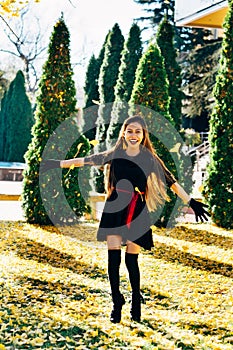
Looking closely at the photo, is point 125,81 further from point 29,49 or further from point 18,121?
point 29,49

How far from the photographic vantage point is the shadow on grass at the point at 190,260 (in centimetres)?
666

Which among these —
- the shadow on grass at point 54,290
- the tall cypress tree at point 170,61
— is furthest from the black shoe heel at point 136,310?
the tall cypress tree at point 170,61

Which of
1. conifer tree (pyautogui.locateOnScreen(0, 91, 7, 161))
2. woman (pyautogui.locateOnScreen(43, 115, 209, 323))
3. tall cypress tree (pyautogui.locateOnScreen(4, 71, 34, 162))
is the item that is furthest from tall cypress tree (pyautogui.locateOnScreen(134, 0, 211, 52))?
woman (pyautogui.locateOnScreen(43, 115, 209, 323))

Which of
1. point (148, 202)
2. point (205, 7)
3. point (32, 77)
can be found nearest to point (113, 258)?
point (148, 202)

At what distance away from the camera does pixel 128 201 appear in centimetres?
429

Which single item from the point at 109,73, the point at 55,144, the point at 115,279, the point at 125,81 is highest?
the point at 109,73

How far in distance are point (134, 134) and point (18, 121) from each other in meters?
19.5

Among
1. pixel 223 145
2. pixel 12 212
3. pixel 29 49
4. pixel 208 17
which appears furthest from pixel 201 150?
pixel 29 49

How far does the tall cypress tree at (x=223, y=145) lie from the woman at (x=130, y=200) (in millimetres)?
5289

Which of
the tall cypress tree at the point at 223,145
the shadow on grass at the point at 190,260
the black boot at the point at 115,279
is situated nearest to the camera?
the black boot at the point at 115,279

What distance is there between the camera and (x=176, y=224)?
1006 centimetres

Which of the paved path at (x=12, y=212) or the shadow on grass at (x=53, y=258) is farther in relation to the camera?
the paved path at (x=12, y=212)

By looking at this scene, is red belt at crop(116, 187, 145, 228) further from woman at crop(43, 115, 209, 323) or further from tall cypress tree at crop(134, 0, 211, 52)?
tall cypress tree at crop(134, 0, 211, 52)

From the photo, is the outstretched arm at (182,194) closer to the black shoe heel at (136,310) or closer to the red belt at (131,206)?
the red belt at (131,206)
